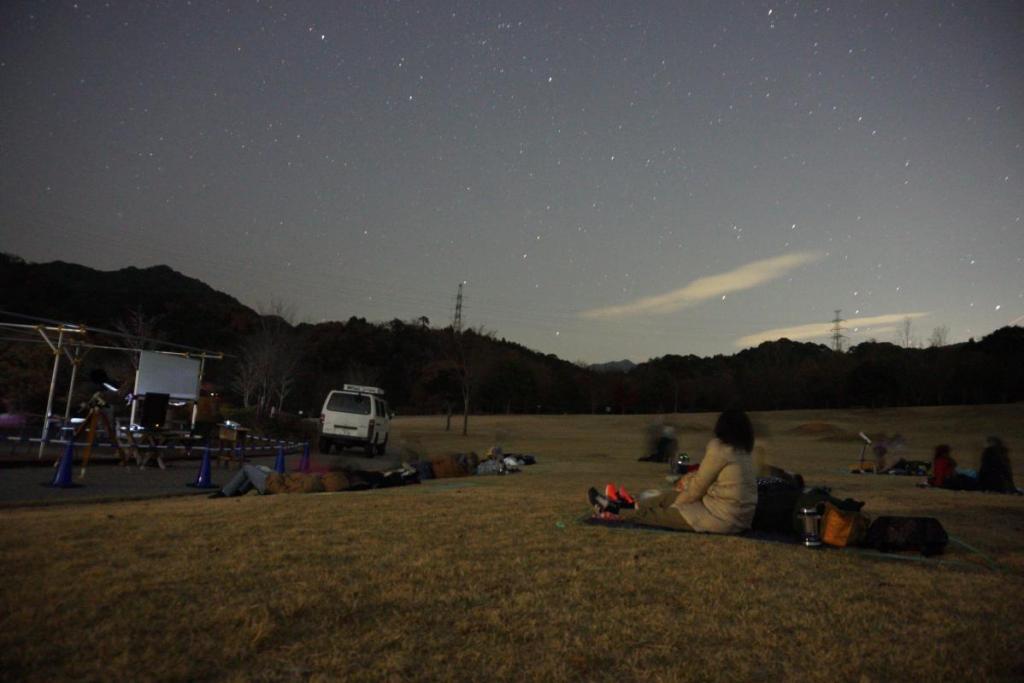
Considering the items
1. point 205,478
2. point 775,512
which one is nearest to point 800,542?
point 775,512

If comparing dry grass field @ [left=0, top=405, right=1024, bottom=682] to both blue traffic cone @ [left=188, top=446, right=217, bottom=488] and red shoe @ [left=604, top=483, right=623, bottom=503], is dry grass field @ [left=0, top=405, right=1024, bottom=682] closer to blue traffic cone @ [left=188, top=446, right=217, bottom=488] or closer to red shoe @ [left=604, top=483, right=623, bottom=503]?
red shoe @ [left=604, top=483, right=623, bottom=503]

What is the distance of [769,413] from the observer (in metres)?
59.5

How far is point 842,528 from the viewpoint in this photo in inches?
263

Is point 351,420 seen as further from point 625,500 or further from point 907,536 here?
point 907,536

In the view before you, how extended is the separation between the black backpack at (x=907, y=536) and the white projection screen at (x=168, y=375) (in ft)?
53.9

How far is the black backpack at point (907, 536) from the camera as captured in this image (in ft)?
21.3

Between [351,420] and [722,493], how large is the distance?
1703 cm

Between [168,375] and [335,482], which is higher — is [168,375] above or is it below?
above

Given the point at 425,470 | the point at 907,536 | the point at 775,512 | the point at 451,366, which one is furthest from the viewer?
the point at 451,366

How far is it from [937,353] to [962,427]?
24255 millimetres

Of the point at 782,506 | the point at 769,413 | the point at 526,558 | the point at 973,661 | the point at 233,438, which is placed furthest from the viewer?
the point at 769,413

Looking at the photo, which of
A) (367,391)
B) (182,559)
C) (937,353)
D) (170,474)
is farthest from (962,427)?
(182,559)

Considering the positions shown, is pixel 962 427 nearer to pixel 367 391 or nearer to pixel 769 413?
pixel 769 413

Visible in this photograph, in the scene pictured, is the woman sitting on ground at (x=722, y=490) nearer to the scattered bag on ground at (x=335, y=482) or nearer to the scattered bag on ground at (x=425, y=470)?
the scattered bag on ground at (x=335, y=482)
